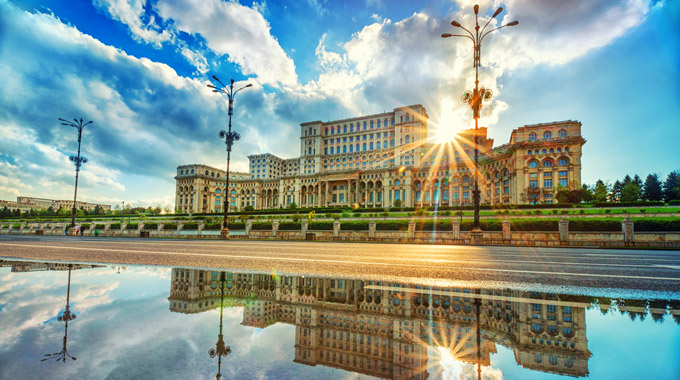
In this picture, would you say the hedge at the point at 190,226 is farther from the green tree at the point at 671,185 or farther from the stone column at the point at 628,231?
the green tree at the point at 671,185

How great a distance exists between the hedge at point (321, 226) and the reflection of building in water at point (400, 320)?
80.4ft

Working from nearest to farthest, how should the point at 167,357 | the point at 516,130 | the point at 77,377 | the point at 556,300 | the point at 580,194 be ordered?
the point at 77,377 → the point at 167,357 → the point at 556,300 → the point at 580,194 → the point at 516,130

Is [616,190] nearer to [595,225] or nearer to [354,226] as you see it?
[595,225]

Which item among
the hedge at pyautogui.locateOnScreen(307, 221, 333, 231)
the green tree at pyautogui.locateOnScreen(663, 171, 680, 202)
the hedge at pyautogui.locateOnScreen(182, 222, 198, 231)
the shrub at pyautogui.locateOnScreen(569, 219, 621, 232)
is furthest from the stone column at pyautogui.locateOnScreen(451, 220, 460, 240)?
the green tree at pyautogui.locateOnScreen(663, 171, 680, 202)

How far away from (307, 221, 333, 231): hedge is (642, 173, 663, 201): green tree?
72809 millimetres

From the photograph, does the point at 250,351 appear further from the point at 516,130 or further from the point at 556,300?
the point at 516,130

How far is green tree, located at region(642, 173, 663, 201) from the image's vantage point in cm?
6062

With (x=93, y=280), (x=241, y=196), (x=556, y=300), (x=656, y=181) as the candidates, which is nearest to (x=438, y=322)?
(x=556, y=300)

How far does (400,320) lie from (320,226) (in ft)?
88.3

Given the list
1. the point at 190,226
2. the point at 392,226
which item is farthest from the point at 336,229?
the point at 190,226

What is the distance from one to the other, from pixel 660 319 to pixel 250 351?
3.38m

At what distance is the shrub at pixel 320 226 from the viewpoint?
28.5 metres

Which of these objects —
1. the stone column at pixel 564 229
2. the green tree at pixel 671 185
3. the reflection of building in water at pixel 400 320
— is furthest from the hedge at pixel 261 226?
the green tree at pixel 671 185

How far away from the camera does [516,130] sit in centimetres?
6750
